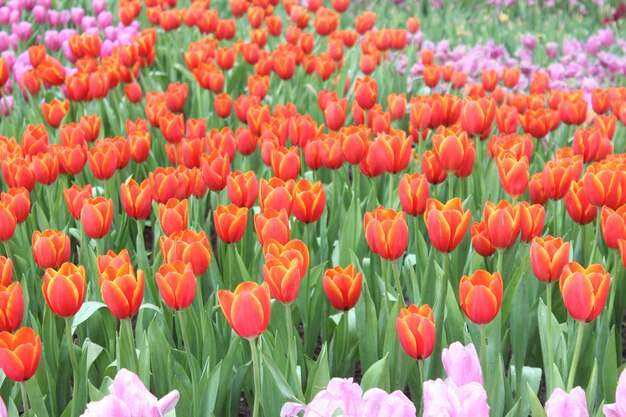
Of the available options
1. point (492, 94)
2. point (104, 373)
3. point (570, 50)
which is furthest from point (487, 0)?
point (104, 373)

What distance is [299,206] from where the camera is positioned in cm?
217

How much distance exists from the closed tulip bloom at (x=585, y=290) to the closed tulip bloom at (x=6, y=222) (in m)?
1.32

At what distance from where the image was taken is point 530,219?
6.61ft

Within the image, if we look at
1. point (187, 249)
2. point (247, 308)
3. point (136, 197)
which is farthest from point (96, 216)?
point (247, 308)

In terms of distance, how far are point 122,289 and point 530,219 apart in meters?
0.92

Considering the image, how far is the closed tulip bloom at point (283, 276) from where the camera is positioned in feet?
5.43

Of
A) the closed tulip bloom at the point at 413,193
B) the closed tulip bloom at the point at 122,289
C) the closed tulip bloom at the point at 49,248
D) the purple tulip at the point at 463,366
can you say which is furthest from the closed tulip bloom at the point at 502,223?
the closed tulip bloom at the point at 49,248

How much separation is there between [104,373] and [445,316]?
79 cm

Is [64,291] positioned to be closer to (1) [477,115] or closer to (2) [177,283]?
(2) [177,283]

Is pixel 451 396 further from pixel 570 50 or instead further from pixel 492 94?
pixel 570 50

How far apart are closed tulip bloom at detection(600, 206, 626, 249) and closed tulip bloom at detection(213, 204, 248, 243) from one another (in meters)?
0.81

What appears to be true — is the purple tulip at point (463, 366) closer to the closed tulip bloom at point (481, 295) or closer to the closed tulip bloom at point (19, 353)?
the closed tulip bloom at point (481, 295)

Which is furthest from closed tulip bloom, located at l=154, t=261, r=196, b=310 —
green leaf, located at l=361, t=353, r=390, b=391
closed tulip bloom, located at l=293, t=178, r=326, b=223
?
closed tulip bloom, located at l=293, t=178, r=326, b=223

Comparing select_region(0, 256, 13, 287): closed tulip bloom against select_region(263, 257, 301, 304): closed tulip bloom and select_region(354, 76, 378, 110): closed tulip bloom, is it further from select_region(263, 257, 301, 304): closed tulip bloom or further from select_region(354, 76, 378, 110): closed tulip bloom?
select_region(354, 76, 378, 110): closed tulip bloom
